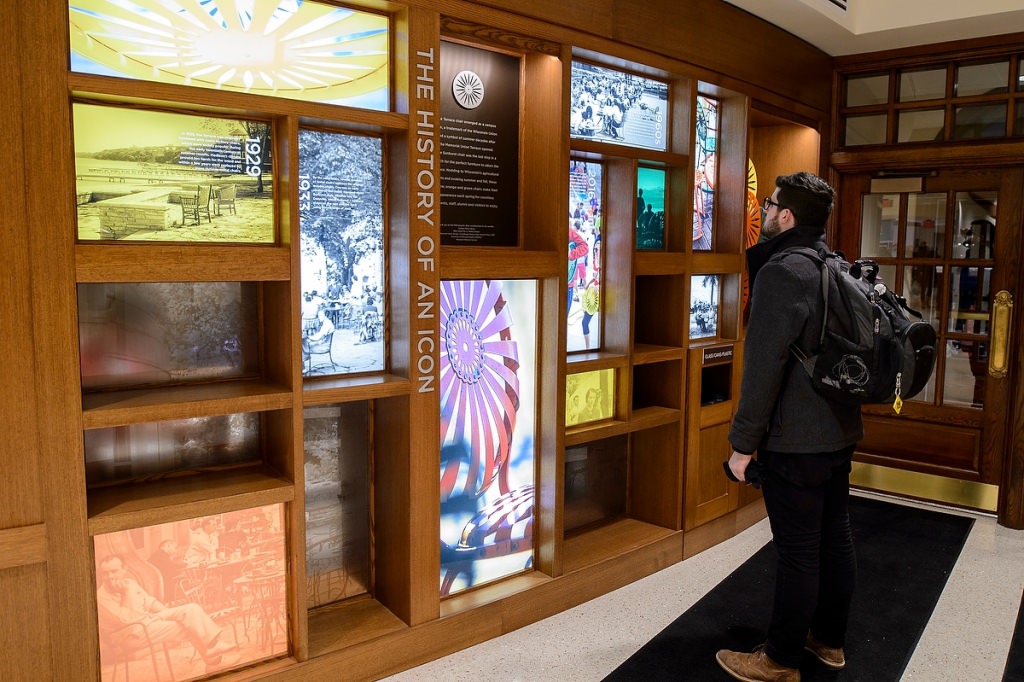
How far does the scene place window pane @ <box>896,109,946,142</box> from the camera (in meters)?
4.46

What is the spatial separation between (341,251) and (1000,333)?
3.79 m

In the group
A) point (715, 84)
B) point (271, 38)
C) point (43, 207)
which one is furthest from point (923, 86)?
point (43, 207)

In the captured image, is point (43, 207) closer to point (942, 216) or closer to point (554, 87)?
point (554, 87)

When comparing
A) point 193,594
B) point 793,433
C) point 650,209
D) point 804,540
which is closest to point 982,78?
point 650,209

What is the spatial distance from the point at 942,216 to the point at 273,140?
3947 millimetres

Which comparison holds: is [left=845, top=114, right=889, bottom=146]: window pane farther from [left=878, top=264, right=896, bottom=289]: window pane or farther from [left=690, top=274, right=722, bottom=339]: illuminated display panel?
[left=690, top=274, right=722, bottom=339]: illuminated display panel

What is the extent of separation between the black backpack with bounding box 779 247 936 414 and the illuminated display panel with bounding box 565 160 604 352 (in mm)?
1134

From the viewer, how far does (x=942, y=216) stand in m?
4.52

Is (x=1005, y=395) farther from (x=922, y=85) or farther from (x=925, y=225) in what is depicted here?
(x=922, y=85)

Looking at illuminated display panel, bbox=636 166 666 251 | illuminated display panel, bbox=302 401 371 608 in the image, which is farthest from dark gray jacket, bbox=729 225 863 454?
illuminated display panel, bbox=302 401 371 608

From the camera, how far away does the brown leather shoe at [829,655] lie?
8.91ft

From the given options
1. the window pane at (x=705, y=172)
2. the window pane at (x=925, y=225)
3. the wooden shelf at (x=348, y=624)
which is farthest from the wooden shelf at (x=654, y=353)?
the window pane at (x=925, y=225)

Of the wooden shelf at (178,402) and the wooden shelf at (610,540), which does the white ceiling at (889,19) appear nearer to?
the wooden shelf at (610,540)

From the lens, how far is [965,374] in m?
4.51
